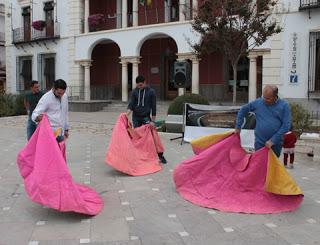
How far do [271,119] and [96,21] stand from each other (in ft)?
77.3

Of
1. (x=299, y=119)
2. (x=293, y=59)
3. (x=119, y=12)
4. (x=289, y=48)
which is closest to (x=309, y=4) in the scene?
(x=289, y=48)

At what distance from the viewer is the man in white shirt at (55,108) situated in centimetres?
657

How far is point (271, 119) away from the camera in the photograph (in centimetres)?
620

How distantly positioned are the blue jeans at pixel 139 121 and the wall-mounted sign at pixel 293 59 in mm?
12902

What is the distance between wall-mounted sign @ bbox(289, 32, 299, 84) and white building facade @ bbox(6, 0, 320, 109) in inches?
1.7

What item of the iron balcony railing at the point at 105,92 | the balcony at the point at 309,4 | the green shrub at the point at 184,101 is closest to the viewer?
the green shrub at the point at 184,101

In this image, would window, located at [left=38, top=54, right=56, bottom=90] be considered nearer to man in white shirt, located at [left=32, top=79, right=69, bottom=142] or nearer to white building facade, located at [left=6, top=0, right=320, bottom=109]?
white building facade, located at [left=6, top=0, right=320, bottom=109]

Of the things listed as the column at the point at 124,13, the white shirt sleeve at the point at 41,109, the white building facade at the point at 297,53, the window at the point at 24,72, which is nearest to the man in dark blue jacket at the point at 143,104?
the white shirt sleeve at the point at 41,109

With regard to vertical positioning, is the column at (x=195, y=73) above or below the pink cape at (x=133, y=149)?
above

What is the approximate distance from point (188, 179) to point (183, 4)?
1850 centimetres

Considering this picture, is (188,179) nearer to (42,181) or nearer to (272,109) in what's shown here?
(272,109)

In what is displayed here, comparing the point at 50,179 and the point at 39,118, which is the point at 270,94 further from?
the point at 39,118

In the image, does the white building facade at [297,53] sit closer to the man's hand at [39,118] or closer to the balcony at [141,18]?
the balcony at [141,18]

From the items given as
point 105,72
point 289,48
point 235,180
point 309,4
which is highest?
point 309,4
